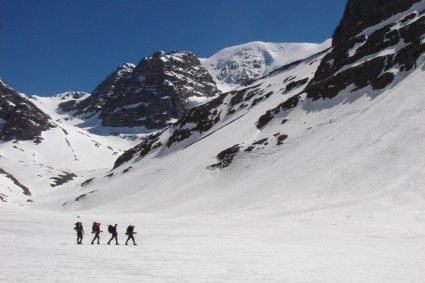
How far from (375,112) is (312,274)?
49974mm

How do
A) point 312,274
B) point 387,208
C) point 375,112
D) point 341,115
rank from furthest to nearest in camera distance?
point 341,115 → point 375,112 → point 387,208 → point 312,274

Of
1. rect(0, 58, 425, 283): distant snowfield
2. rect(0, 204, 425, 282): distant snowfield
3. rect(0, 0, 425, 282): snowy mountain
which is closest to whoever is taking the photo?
rect(0, 204, 425, 282): distant snowfield

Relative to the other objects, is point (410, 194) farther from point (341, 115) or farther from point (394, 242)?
point (341, 115)

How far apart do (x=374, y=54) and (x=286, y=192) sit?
1917 inches

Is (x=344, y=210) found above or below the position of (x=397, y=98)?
below

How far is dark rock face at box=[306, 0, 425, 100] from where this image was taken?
2965 inches

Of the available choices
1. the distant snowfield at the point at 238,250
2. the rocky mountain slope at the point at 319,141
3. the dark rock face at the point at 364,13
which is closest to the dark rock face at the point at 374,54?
the dark rock face at the point at 364,13

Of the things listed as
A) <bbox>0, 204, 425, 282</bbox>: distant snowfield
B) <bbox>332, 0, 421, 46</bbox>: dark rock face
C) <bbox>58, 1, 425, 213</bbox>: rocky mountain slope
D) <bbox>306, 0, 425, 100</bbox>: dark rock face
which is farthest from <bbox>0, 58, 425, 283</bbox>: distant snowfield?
<bbox>332, 0, 421, 46</bbox>: dark rock face

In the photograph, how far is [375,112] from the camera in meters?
62.8

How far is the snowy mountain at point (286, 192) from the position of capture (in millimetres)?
20188

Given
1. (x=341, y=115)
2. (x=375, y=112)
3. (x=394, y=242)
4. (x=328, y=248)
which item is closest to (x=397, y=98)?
(x=375, y=112)

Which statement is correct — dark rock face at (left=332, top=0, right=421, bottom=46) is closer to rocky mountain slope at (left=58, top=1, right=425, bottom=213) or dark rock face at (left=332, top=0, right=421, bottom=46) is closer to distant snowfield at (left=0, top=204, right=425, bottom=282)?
rocky mountain slope at (left=58, top=1, right=425, bottom=213)

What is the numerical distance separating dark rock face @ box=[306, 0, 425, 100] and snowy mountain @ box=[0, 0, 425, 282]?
0.33 metres

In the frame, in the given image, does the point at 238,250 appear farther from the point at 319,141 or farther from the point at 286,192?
the point at 319,141
